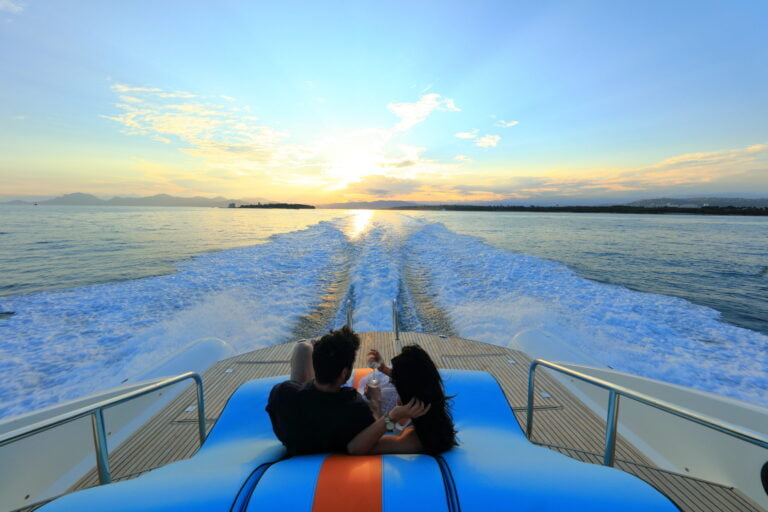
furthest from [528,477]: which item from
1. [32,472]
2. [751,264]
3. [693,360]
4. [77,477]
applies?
[751,264]

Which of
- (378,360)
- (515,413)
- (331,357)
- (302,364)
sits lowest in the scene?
(515,413)

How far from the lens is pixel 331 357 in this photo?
5.42 ft

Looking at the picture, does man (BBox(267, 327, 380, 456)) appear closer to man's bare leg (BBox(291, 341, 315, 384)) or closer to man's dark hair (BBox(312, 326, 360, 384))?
man's dark hair (BBox(312, 326, 360, 384))

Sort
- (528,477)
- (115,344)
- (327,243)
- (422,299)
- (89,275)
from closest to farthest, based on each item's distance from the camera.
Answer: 1. (528,477)
2. (115,344)
3. (422,299)
4. (89,275)
5. (327,243)

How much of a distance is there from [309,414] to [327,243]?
1886cm

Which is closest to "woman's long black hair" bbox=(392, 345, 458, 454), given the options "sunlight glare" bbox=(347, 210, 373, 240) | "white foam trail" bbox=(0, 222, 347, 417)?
"white foam trail" bbox=(0, 222, 347, 417)

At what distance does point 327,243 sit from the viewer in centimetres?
2020

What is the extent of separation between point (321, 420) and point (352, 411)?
168 mm

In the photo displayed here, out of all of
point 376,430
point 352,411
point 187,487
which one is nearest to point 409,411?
point 376,430

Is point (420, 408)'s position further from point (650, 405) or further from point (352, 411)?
point (650, 405)

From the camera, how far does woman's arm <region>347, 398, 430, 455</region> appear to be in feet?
5.18

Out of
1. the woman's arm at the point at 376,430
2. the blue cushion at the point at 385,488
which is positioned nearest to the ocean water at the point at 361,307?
the woman's arm at the point at 376,430

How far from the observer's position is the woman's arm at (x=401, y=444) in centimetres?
168

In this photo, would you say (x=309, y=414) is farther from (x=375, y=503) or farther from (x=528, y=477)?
(x=528, y=477)
